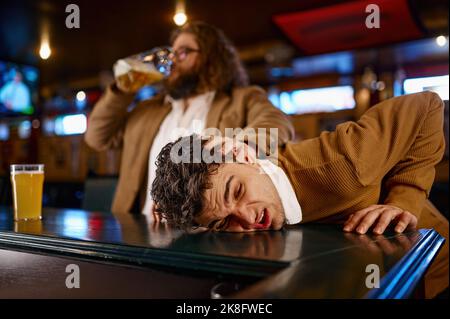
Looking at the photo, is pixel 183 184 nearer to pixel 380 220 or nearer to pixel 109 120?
pixel 380 220

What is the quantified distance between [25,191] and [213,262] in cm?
86

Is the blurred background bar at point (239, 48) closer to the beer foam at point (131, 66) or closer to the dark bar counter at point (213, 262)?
the beer foam at point (131, 66)

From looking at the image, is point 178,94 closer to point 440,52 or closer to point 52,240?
point 52,240

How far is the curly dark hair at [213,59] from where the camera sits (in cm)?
190

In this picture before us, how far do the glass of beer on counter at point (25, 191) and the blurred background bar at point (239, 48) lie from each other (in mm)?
763

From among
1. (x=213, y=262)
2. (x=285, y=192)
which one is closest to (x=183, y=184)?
(x=285, y=192)

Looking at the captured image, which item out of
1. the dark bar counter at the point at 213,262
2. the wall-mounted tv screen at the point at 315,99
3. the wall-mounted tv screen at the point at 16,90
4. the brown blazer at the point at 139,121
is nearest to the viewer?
the dark bar counter at the point at 213,262

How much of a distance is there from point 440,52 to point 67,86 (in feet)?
21.0

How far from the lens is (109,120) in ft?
6.31

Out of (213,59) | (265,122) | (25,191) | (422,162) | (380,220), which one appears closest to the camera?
(380,220)

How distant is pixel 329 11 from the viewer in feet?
12.1

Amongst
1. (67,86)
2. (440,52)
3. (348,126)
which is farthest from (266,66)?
(348,126)

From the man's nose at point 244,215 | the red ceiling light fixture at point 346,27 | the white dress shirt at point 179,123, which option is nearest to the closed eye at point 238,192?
the man's nose at point 244,215

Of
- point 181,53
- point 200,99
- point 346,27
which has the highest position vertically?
point 346,27
